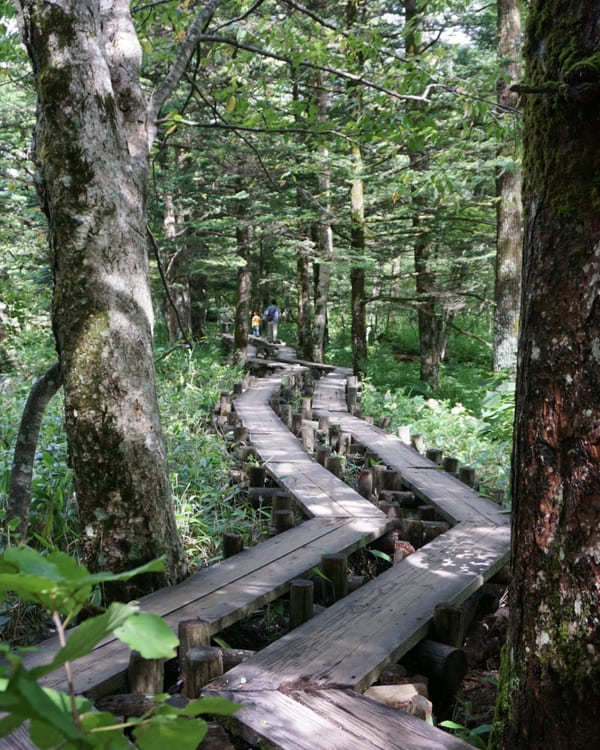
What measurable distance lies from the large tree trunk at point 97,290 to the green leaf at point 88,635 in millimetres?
2987

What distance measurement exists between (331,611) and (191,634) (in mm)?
944

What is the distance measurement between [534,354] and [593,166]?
2.07ft

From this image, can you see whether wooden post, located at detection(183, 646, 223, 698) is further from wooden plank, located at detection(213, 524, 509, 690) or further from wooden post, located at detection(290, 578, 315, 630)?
wooden post, located at detection(290, 578, 315, 630)

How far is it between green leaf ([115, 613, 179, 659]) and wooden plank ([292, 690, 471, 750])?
186cm

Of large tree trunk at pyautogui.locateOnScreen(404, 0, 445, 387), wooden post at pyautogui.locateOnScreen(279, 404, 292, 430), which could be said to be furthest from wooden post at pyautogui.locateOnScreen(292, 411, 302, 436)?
large tree trunk at pyautogui.locateOnScreen(404, 0, 445, 387)

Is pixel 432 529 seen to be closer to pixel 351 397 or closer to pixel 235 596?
pixel 235 596

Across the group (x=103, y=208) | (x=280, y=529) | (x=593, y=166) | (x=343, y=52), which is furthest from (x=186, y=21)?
(x=593, y=166)

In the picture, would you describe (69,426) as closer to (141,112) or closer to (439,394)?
(141,112)

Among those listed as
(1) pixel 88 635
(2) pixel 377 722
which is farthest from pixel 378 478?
(1) pixel 88 635

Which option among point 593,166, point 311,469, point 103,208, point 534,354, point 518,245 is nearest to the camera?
point 593,166

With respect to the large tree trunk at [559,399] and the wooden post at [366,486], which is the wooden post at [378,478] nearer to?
the wooden post at [366,486]

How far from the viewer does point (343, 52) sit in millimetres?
6777

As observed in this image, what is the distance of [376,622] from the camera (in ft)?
11.0

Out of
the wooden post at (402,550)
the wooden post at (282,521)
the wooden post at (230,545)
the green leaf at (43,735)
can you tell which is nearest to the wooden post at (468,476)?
the wooden post at (402,550)
